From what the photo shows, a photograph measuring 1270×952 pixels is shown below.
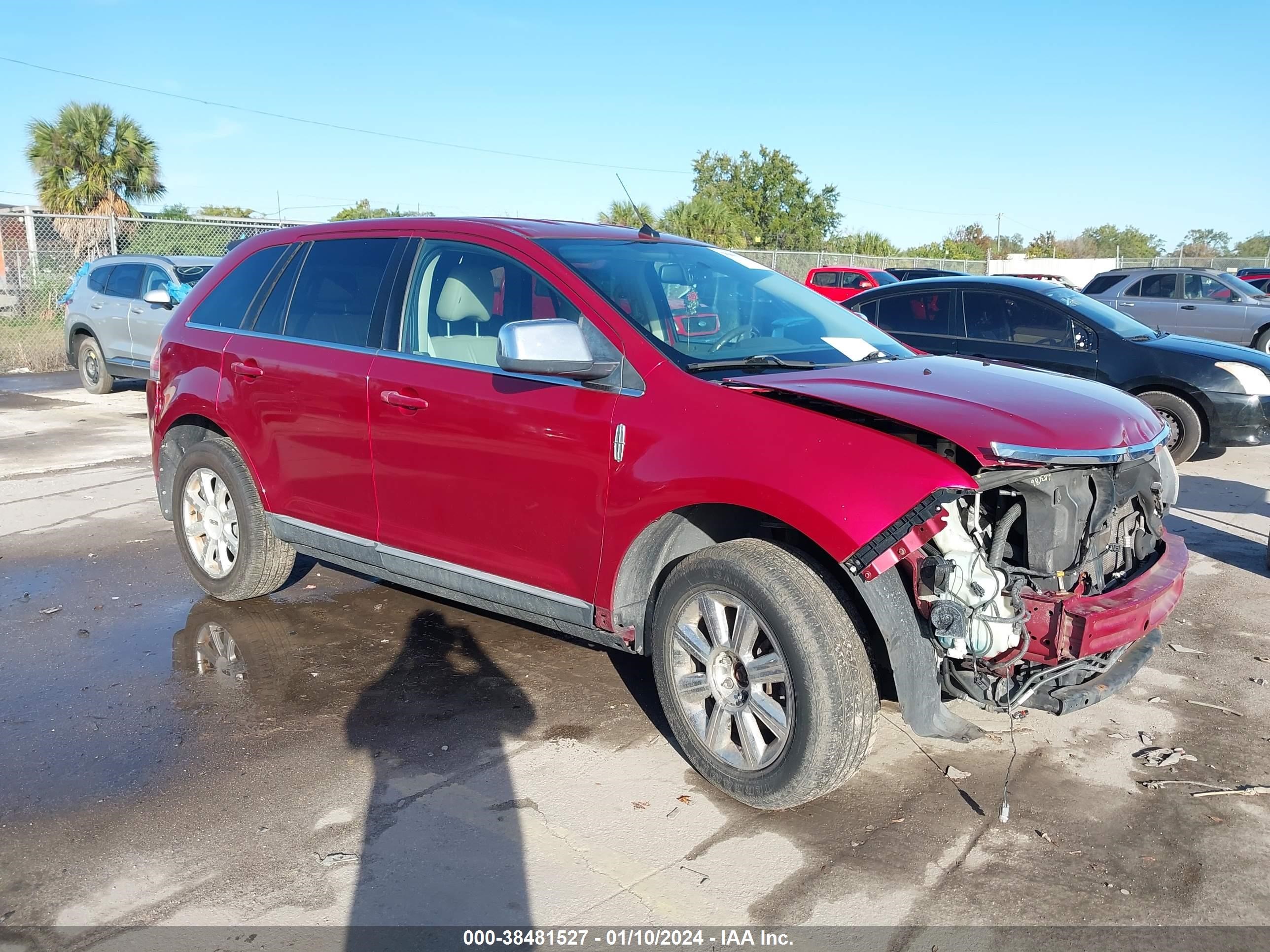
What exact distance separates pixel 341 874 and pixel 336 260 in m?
2.89

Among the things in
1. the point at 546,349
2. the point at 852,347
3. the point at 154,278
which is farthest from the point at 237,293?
the point at 154,278

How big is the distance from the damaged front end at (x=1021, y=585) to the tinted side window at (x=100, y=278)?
1348cm

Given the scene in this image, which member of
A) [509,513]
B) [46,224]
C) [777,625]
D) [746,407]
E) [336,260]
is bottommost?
[777,625]

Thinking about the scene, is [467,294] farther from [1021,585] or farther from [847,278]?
[847,278]

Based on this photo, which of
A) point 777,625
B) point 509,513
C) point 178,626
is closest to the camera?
point 777,625

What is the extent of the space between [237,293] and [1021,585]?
13.5 ft

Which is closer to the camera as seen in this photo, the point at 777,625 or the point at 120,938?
the point at 120,938

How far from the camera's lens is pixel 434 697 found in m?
4.53

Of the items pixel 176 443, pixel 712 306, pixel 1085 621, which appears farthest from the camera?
pixel 176 443

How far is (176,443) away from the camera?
5.81m

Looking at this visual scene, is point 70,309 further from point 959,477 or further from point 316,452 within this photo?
point 959,477

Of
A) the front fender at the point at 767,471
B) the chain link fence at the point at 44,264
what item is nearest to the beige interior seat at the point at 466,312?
the front fender at the point at 767,471

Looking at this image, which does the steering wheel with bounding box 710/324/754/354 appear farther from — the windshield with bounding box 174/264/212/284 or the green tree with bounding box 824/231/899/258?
the green tree with bounding box 824/231/899/258

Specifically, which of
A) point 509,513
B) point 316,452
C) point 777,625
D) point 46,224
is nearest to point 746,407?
point 777,625
